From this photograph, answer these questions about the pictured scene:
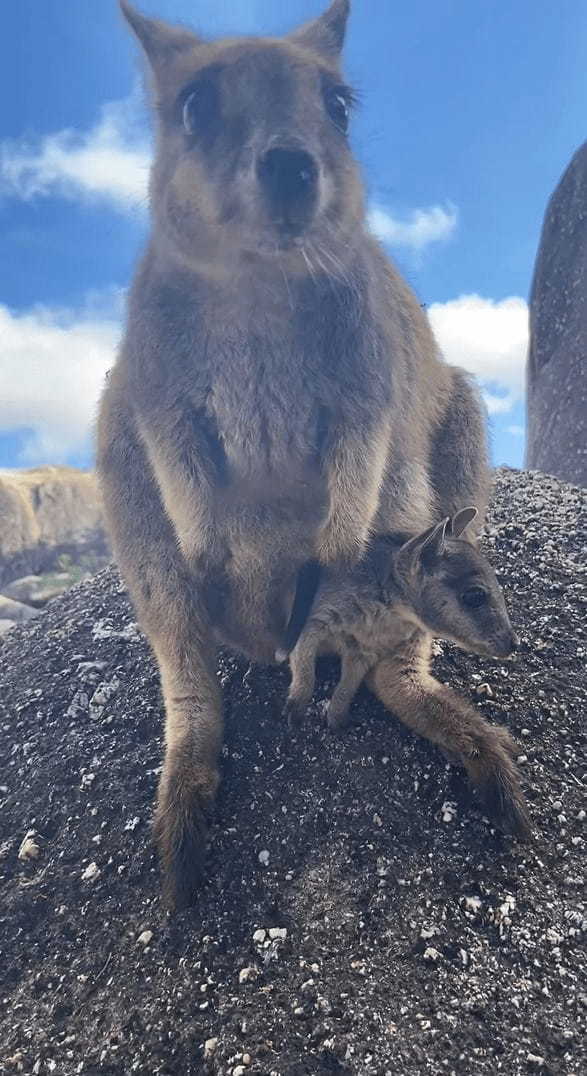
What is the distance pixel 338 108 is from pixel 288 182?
0.69 m

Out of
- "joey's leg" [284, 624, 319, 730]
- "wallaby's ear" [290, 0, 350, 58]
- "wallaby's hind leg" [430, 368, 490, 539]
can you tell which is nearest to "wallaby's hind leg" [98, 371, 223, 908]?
"joey's leg" [284, 624, 319, 730]

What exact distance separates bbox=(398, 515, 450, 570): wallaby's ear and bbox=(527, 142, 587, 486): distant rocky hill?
16.9 feet

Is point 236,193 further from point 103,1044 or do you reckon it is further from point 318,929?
point 103,1044

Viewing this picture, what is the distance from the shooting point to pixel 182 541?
9.95 feet

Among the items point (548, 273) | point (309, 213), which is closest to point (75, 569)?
point (548, 273)

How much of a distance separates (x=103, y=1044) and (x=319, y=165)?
9.17 ft

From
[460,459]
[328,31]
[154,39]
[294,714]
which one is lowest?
[294,714]

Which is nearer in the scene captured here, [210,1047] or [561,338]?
[210,1047]

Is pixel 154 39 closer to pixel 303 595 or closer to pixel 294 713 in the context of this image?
pixel 303 595

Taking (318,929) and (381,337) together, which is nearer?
(318,929)

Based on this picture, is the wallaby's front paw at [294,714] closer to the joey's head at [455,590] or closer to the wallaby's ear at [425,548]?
the joey's head at [455,590]

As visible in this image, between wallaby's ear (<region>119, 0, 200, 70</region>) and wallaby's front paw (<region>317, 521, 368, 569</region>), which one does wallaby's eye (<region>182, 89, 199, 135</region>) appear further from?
wallaby's front paw (<region>317, 521, 368, 569</region>)

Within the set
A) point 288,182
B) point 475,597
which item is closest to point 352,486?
point 475,597

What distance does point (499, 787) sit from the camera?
2.68 m
